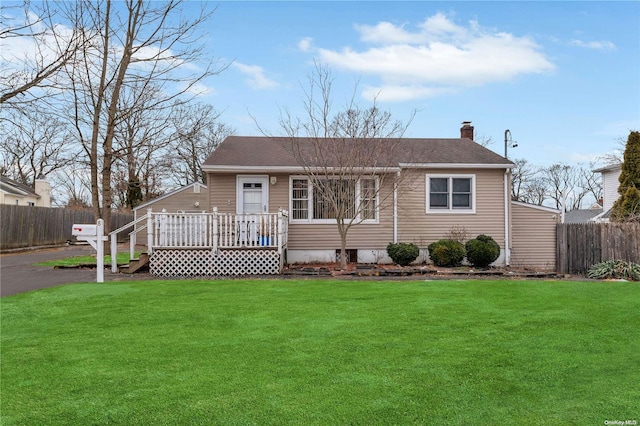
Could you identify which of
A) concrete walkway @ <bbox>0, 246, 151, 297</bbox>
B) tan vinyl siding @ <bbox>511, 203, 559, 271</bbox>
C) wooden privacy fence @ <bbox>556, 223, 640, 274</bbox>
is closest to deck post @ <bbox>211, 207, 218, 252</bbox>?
concrete walkway @ <bbox>0, 246, 151, 297</bbox>

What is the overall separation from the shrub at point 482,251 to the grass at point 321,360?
19.3 ft

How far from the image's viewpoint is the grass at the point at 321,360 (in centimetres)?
354

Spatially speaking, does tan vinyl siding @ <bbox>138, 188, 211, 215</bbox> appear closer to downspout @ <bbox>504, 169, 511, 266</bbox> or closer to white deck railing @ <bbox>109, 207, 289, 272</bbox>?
white deck railing @ <bbox>109, 207, 289, 272</bbox>

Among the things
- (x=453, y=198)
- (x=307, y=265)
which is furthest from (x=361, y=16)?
(x=307, y=265)

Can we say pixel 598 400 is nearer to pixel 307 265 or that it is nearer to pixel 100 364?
pixel 100 364

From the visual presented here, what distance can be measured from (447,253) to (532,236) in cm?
403

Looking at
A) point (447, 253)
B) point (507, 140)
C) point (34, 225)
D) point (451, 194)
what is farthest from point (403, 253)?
point (34, 225)

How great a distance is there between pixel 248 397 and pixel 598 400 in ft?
9.08

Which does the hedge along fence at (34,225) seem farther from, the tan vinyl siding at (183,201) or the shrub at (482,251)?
the shrub at (482,251)

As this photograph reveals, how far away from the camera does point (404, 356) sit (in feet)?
15.9

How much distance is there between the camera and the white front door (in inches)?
602

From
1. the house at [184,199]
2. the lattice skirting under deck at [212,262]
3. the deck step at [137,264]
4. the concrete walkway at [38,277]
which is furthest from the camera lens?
the house at [184,199]

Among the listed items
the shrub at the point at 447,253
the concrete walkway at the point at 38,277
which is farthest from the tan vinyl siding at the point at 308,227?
the concrete walkway at the point at 38,277

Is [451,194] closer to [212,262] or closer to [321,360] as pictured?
[212,262]
